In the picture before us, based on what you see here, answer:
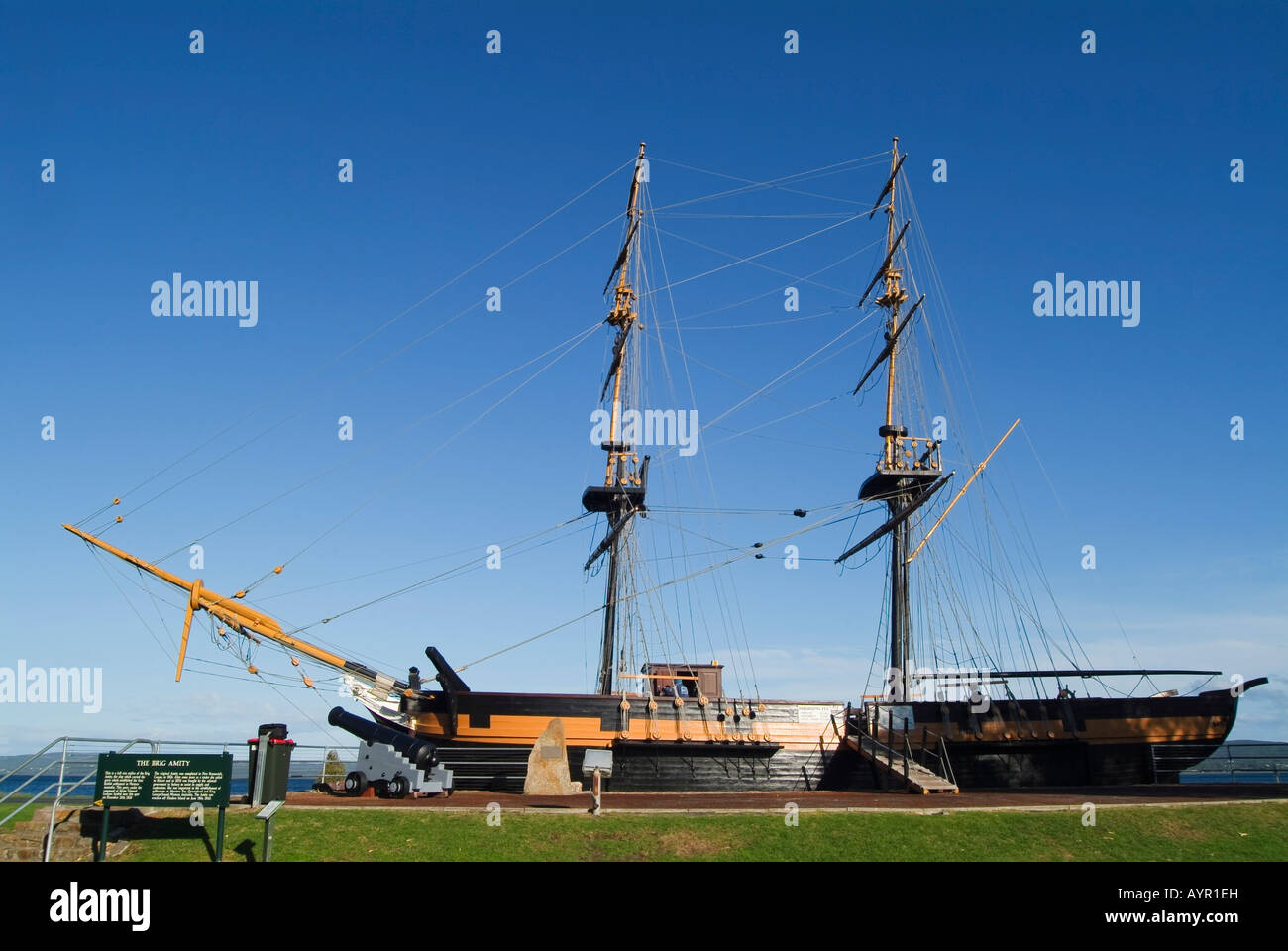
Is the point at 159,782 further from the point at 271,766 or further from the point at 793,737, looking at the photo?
the point at 793,737

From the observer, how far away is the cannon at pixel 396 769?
2312cm

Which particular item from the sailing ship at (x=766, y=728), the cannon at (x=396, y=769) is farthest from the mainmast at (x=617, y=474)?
the cannon at (x=396, y=769)

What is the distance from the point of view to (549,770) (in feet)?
91.5

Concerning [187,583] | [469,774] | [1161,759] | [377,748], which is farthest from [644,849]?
[1161,759]

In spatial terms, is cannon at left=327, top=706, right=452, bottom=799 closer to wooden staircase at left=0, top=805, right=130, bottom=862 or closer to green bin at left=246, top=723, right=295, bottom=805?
green bin at left=246, top=723, right=295, bottom=805

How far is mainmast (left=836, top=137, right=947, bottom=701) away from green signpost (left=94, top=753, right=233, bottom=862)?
29.0 metres

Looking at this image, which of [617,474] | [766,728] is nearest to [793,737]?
[766,728]

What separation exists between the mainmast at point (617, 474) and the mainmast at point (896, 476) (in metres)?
11.8

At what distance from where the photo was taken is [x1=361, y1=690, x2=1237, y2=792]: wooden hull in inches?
1197

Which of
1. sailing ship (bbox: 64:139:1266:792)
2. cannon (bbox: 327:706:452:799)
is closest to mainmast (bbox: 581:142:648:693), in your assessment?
sailing ship (bbox: 64:139:1266:792)

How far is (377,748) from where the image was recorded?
23625 millimetres
